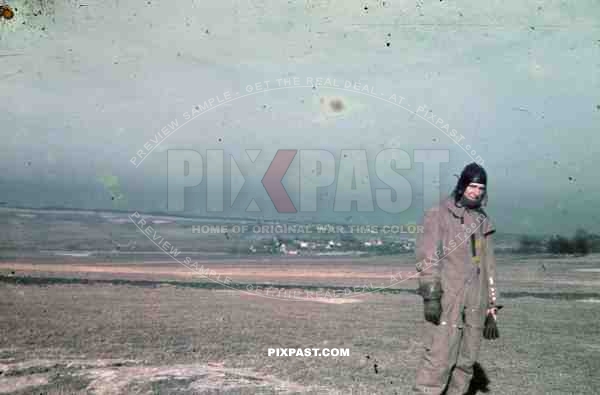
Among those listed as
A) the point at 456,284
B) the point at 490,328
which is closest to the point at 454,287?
the point at 456,284

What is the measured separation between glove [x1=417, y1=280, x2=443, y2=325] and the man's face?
81 centimetres

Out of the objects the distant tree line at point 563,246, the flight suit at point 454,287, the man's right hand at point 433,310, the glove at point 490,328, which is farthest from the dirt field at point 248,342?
the distant tree line at point 563,246

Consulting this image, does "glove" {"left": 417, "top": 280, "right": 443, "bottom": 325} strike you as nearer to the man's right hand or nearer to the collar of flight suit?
the man's right hand

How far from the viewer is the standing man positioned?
453cm

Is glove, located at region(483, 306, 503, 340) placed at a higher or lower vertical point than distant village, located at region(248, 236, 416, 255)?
higher

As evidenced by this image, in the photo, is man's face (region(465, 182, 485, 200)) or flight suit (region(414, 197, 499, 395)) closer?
flight suit (region(414, 197, 499, 395))

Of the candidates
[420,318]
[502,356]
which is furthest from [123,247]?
[502,356]

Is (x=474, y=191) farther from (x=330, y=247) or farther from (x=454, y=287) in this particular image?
(x=330, y=247)

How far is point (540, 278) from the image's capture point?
21047 millimetres

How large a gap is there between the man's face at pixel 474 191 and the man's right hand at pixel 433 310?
93cm

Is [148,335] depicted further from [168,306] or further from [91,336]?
[168,306]

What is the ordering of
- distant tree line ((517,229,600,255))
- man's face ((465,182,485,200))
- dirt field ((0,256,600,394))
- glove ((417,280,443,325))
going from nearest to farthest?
1. glove ((417,280,443,325))
2. man's face ((465,182,485,200))
3. dirt field ((0,256,600,394))
4. distant tree line ((517,229,600,255))

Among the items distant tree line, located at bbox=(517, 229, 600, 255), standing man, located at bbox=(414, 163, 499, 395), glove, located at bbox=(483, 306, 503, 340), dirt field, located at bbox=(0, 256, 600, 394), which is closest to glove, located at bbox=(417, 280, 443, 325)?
standing man, located at bbox=(414, 163, 499, 395)

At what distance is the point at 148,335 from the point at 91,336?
793 mm
